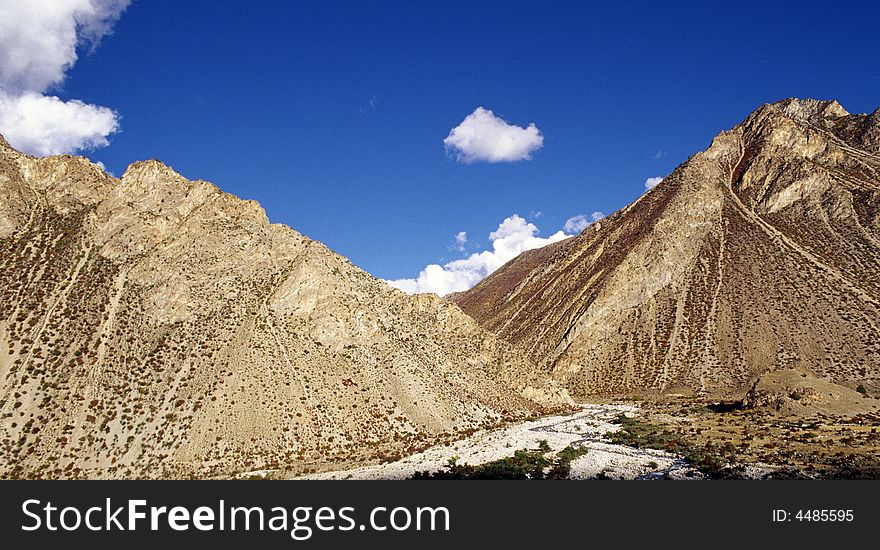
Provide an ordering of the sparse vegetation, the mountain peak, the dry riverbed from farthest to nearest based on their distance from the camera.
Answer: the mountain peak < the dry riverbed < the sparse vegetation

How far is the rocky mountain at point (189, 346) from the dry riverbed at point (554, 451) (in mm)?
2792

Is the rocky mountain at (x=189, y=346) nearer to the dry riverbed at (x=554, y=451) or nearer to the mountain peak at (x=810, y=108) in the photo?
the dry riverbed at (x=554, y=451)

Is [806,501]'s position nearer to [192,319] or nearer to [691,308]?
[192,319]

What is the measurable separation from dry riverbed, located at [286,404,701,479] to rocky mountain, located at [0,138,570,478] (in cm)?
279

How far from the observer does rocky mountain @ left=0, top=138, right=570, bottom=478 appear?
101 feet

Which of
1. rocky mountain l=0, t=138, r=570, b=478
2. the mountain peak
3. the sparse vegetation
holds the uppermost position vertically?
the mountain peak

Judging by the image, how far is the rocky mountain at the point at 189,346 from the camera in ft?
101

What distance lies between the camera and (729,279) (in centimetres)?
9562

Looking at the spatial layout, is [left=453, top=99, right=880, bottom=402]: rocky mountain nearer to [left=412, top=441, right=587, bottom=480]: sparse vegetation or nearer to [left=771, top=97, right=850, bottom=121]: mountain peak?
[left=771, top=97, right=850, bottom=121]: mountain peak

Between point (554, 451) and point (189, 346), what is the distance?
80.0 feet

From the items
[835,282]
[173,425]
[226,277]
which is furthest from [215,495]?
[835,282]

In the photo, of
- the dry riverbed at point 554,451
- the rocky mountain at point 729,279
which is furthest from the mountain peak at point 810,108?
the dry riverbed at point 554,451

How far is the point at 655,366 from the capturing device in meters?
85.0

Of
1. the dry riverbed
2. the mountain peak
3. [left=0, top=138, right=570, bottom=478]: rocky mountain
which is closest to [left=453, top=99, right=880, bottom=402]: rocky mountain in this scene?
the mountain peak
